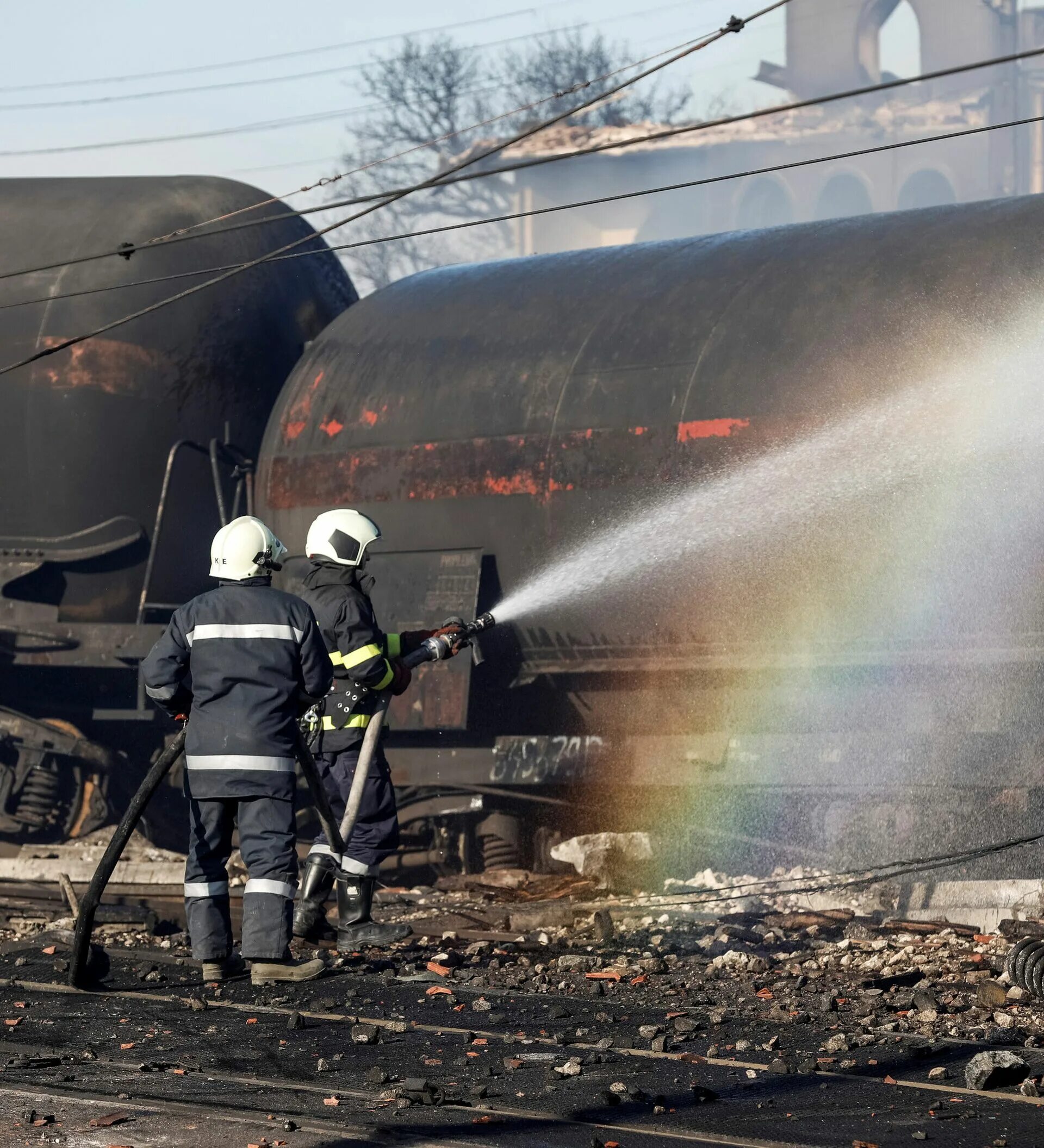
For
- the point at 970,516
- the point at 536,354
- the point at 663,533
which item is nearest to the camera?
the point at 970,516

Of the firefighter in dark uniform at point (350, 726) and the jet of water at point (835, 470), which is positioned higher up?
the jet of water at point (835, 470)

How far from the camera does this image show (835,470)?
22.0 feet

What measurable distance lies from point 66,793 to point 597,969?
454 centimetres

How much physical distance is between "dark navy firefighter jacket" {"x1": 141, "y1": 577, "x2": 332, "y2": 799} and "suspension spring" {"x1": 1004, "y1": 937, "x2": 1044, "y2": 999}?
7.79 feet

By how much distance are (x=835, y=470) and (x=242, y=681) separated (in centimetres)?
269

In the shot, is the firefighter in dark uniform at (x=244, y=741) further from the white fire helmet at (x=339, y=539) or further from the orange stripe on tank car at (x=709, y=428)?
the orange stripe on tank car at (x=709, y=428)

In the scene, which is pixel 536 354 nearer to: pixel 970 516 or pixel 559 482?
pixel 559 482

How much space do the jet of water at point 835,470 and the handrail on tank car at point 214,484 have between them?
2177 mm

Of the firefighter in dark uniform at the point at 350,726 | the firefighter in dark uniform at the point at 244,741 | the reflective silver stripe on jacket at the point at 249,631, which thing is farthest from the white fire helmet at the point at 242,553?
the firefighter in dark uniform at the point at 350,726

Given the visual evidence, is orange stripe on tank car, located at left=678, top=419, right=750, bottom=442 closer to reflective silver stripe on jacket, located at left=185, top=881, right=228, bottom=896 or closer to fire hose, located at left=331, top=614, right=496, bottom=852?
fire hose, located at left=331, top=614, right=496, bottom=852

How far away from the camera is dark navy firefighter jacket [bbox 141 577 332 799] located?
5.40 metres

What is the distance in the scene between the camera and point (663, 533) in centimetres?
720

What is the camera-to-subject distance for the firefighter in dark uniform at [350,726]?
6047 millimetres

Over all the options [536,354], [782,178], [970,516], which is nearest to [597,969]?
[970,516]
